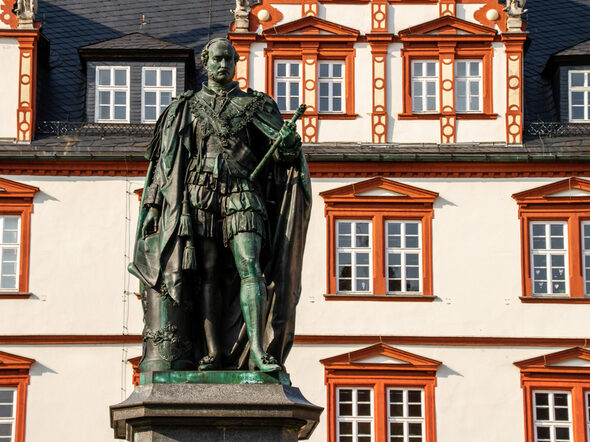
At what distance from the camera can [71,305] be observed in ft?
96.9

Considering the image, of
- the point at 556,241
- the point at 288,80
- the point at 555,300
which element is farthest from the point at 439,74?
the point at 555,300

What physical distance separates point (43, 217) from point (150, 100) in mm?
3000

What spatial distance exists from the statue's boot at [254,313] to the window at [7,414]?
19065 mm

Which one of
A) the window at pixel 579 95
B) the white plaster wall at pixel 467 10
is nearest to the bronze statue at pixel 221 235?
the white plaster wall at pixel 467 10

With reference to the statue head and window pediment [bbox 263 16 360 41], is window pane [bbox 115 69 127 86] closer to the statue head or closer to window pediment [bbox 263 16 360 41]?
window pediment [bbox 263 16 360 41]

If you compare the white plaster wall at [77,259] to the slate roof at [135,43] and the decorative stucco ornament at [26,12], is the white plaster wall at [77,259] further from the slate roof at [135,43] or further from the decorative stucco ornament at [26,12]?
the decorative stucco ornament at [26,12]

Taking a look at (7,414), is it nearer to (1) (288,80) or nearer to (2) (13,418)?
(2) (13,418)

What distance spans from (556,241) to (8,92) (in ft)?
34.1

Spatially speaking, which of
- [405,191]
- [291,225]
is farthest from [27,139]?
[291,225]

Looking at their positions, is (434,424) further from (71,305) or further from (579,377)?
(71,305)

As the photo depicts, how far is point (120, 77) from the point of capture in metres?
30.8

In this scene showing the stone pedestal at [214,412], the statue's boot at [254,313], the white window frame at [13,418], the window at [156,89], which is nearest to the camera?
the stone pedestal at [214,412]

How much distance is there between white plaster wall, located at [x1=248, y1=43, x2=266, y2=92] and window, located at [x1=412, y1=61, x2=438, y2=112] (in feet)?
9.07

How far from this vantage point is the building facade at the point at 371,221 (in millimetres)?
29062
